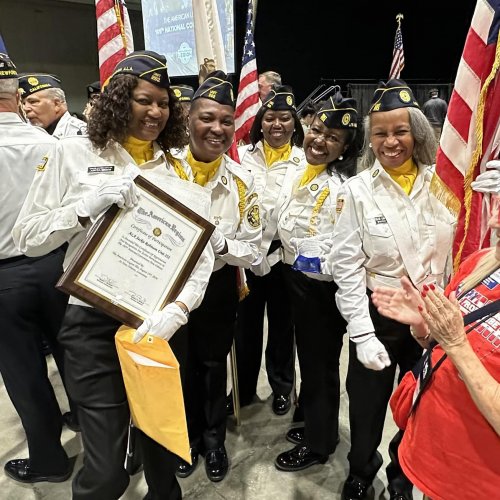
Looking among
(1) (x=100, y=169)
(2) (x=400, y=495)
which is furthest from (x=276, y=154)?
(2) (x=400, y=495)

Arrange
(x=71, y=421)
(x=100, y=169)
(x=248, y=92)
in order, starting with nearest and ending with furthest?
(x=100, y=169)
(x=71, y=421)
(x=248, y=92)

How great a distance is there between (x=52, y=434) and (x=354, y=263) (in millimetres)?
1717

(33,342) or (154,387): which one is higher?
(154,387)

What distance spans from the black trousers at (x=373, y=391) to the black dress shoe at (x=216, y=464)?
67 centimetres

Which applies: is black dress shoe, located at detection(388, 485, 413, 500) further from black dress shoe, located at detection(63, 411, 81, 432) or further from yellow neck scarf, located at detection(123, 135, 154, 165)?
yellow neck scarf, located at detection(123, 135, 154, 165)

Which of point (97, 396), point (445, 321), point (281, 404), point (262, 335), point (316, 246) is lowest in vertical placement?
point (281, 404)

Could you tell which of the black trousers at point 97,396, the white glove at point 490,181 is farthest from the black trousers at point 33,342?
the white glove at point 490,181

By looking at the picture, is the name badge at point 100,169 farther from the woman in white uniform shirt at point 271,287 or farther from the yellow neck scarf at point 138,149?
the woman in white uniform shirt at point 271,287

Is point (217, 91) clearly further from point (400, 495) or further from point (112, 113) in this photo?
point (400, 495)

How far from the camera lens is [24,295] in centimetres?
202

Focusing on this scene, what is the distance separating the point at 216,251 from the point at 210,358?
68 cm

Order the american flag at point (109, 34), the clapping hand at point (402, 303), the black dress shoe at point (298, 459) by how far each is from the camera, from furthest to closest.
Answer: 1. the american flag at point (109, 34)
2. the black dress shoe at point (298, 459)
3. the clapping hand at point (402, 303)

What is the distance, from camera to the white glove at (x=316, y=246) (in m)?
2.08

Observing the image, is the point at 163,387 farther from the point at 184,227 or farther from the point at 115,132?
the point at 115,132
